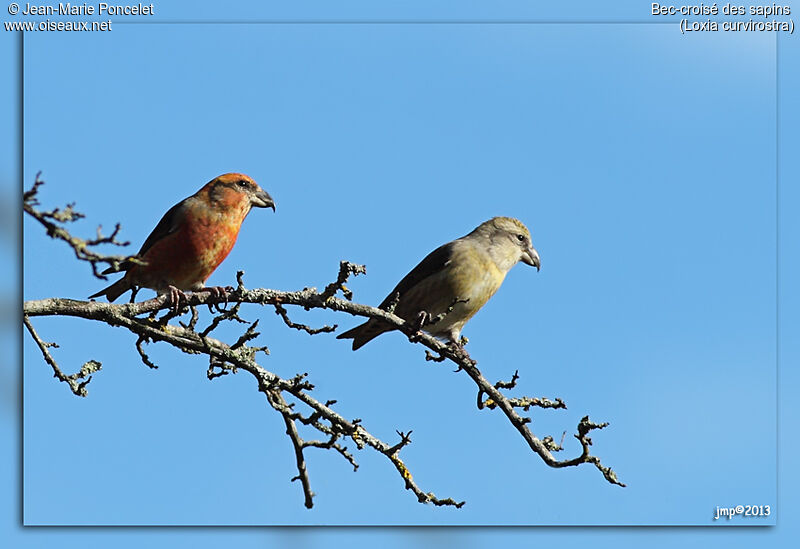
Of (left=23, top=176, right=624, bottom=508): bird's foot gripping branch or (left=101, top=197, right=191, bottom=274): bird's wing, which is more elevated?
(left=101, top=197, right=191, bottom=274): bird's wing

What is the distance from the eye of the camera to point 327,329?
4.81m

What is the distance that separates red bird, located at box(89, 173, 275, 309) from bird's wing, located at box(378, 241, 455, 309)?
1.13 meters

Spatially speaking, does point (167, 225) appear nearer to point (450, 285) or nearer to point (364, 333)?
point (364, 333)

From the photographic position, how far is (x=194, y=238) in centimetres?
613

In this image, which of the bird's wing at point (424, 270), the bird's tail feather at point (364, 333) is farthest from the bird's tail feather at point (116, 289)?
the bird's wing at point (424, 270)

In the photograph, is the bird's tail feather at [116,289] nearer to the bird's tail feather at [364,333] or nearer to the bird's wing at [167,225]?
the bird's wing at [167,225]

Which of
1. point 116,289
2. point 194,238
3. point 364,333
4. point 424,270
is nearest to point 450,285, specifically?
point 424,270

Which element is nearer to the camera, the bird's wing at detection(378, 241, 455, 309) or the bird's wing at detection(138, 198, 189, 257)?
the bird's wing at detection(138, 198, 189, 257)

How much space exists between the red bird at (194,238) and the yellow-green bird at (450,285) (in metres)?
1.06

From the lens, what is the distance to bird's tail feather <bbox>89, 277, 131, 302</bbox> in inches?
245

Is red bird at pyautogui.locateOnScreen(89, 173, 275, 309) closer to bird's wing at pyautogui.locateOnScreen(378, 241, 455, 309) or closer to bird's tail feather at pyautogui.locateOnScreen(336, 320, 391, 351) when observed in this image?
bird's tail feather at pyautogui.locateOnScreen(336, 320, 391, 351)

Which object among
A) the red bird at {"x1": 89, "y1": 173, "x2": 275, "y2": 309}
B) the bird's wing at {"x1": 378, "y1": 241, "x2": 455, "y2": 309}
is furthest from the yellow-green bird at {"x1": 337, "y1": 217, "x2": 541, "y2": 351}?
the red bird at {"x1": 89, "y1": 173, "x2": 275, "y2": 309}

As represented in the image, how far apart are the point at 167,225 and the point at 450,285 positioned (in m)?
1.91

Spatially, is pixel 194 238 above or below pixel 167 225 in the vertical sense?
below
